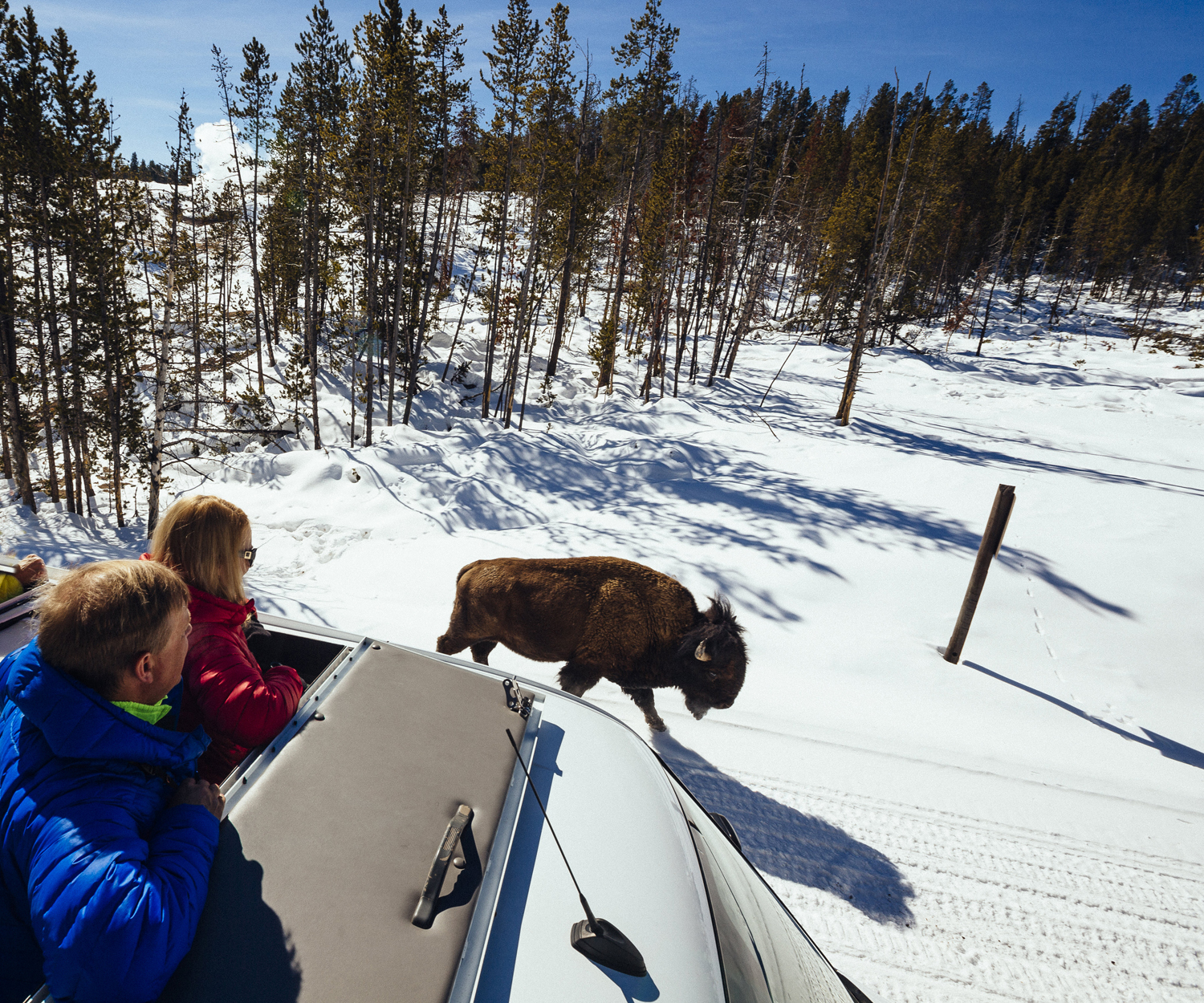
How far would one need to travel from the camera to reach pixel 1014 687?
5.77 meters

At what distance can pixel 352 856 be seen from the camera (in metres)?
1.46

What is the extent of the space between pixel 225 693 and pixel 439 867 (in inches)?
35.6

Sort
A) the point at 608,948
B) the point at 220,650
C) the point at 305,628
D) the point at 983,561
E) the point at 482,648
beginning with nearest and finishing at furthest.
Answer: the point at 608,948
the point at 220,650
the point at 305,628
the point at 482,648
the point at 983,561

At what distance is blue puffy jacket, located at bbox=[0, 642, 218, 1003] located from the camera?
109 centimetres

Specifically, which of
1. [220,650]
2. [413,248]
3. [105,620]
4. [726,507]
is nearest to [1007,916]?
[220,650]

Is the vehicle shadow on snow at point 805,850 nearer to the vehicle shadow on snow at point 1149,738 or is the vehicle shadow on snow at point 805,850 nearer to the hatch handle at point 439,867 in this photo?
the hatch handle at point 439,867

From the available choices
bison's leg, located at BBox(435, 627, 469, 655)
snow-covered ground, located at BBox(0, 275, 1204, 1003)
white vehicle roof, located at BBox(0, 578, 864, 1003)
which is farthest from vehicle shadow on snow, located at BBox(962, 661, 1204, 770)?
bison's leg, located at BBox(435, 627, 469, 655)

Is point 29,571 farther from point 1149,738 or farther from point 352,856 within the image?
point 1149,738

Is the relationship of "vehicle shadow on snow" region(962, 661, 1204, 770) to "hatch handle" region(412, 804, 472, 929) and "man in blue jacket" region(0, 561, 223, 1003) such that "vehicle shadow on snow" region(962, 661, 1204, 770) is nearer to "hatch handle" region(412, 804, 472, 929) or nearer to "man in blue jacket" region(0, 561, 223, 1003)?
"hatch handle" region(412, 804, 472, 929)

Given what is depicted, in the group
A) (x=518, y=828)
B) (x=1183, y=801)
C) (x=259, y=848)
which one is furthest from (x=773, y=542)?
(x=259, y=848)

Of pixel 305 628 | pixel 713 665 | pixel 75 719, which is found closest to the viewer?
pixel 75 719

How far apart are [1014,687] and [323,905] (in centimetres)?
661

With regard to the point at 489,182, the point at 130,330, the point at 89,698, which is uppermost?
the point at 489,182

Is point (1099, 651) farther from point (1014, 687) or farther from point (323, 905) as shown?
point (323, 905)
